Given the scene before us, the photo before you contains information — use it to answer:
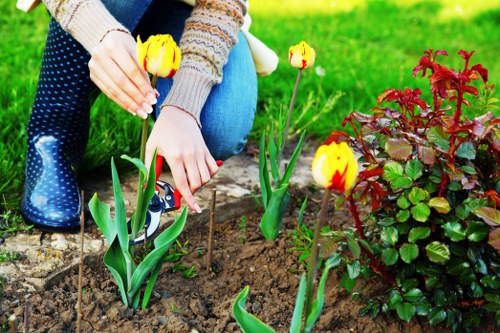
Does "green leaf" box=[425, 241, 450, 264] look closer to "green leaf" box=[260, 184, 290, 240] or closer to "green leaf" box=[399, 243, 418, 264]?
"green leaf" box=[399, 243, 418, 264]

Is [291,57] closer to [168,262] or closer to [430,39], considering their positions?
[168,262]

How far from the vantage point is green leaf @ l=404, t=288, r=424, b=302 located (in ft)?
5.28

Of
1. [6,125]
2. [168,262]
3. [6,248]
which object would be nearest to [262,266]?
[168,262]

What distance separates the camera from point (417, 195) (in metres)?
1.53

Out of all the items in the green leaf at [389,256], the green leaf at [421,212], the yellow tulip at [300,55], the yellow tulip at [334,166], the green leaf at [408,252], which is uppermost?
the yellow tulip at [300,55]

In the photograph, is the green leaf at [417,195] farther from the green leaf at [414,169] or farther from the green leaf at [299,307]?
the green leaf at [299,307]

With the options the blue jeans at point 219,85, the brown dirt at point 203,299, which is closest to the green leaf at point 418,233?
the brown dirt at point 203,299

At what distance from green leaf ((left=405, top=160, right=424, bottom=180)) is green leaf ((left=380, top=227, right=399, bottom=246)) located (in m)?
0.13

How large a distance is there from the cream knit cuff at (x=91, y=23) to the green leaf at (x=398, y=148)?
686 mm

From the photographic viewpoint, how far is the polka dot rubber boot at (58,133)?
198 cm

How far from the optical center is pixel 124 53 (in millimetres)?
1545

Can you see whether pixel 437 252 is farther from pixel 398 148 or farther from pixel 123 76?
pixel 123 76

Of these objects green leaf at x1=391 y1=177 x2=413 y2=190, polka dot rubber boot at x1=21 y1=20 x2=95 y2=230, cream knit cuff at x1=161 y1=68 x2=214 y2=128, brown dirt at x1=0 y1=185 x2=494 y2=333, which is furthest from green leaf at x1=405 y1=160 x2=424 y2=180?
polka dot rubber boot at x1=21 y1=20 x2=95 y2=230

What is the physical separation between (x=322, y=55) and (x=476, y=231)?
2445 mm
